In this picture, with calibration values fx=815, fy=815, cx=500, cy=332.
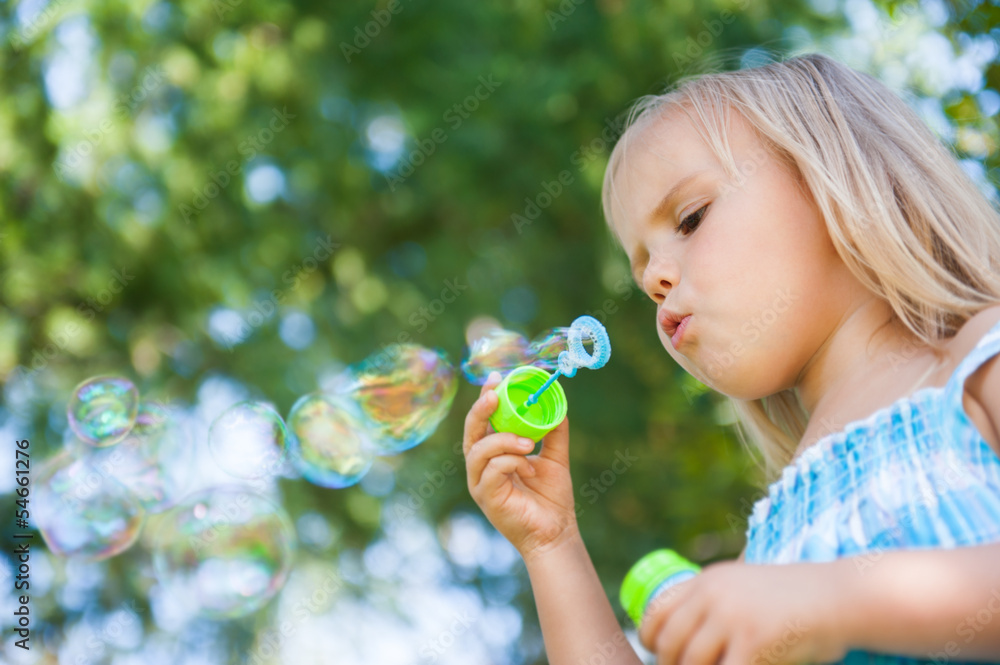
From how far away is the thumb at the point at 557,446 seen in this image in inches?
62.9

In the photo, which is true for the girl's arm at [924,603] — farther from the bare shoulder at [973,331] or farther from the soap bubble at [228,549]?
the soap bubble at [228,549]

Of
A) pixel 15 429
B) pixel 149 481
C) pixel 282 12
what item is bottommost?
pixel 15 429

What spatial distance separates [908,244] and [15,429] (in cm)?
476

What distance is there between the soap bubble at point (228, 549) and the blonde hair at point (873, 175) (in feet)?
7.55

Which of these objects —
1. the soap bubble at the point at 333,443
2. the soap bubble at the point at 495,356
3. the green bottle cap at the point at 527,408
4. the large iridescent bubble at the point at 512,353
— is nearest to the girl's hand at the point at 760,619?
the green bottle cap at the point at 527,408

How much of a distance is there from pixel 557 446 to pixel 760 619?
2.55 feet

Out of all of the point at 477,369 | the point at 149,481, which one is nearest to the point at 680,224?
the point at 477,369

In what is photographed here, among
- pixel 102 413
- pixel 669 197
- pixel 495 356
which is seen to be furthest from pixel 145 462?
pixel 669 197

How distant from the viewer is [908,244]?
4.30 feet

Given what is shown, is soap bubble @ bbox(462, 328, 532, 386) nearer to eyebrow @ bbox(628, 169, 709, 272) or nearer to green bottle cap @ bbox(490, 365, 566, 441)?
green bottle cap @ bbox(490, 365, 566, 441)

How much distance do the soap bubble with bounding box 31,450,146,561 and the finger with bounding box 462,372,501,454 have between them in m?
2.35

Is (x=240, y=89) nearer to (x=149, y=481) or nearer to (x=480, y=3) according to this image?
(x=480, y=3)

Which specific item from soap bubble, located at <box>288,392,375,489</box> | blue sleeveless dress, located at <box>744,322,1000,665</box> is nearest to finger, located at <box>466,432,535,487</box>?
blue sleeveless dress, located at <box>744,322,1000,665</box>

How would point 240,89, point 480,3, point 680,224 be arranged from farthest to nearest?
point 240,89 → point 480,3 → point 680,224
